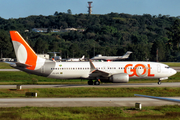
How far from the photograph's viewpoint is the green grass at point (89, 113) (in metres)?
20.6

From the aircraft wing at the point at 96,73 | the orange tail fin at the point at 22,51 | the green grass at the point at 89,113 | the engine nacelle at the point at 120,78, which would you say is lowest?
the green grass at the point at 89,113

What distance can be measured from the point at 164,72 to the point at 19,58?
21908 mm

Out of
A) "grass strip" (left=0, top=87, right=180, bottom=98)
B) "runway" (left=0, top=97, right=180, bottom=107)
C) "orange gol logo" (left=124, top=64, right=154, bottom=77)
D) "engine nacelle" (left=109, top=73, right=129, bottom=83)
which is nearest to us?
"runway" (left=0, top=97, right=180, bottom=107)

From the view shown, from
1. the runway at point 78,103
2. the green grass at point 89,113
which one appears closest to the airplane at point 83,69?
the runway at point 78,103

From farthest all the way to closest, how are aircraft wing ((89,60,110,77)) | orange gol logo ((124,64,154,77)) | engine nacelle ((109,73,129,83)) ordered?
orange gol logo ((124,64,154,77)), aircraft wing ((89,60,110,77)), engine nacelle ((109,73,129,83))

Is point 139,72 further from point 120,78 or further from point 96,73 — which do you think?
point 96,73

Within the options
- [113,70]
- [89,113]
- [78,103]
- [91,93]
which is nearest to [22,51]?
[113,70]

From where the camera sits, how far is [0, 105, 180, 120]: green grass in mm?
20625

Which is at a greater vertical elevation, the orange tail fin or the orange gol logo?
the orange tail fin

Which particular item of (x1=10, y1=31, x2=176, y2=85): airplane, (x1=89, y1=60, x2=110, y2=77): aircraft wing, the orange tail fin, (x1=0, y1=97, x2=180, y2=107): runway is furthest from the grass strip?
the orange tail fin

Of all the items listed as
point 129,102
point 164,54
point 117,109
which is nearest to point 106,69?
point 129,102

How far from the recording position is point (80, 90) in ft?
117

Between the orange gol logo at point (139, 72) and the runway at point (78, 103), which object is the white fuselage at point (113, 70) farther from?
the runway at point (78, 103)

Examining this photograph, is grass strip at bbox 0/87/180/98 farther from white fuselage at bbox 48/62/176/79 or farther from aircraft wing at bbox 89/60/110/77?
white fuselage at bbox 48/62/176/79
